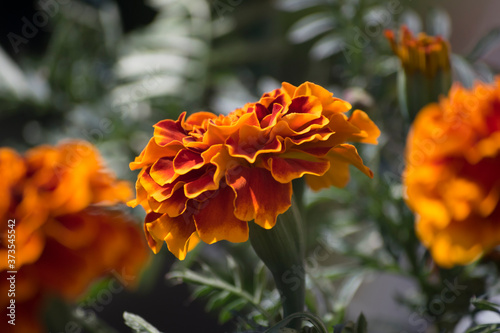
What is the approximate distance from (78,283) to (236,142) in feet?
0.42

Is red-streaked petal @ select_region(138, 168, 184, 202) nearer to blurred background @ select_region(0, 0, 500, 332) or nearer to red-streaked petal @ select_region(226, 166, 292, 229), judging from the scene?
red-streaked petal @ select_region(226, 166, 292, 229)

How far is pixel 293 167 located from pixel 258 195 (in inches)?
0.8

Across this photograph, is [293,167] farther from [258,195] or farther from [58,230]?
[58,230]

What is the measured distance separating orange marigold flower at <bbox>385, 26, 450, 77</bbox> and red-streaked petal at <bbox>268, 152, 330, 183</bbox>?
161 millimetres

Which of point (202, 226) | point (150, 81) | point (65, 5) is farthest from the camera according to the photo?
point (65, 5)

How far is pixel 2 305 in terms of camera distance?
30 centimetres

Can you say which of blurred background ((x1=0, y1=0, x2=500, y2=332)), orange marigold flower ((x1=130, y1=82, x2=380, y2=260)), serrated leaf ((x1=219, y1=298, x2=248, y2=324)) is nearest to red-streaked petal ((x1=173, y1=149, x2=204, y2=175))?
orange marigold flower ((x1=130, y1=82, x2=380, y2=260))

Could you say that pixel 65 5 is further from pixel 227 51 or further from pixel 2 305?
pixel 2 305

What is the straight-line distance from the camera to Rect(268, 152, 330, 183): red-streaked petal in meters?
0.25

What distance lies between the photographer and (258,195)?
25cm

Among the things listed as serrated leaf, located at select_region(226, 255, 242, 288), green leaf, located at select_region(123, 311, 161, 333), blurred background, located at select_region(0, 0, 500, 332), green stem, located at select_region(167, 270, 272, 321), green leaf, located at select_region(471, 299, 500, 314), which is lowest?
blurred background, located at select_region(0, 0, 500, 332)

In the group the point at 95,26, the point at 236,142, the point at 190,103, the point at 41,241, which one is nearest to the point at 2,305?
the point at 41,241

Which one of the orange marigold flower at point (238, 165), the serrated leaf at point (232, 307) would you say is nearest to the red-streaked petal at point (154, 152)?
the orange marigold flower at point (238, 165)

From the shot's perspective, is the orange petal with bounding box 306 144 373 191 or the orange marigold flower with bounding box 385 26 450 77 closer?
the orange petal with bounding box 306 144 373 191
